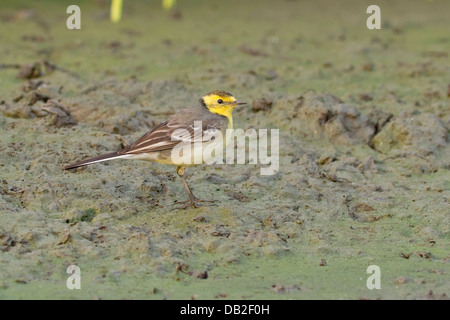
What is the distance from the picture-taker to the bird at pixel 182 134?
17.5 ft

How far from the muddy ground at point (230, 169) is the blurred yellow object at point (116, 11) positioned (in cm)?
21

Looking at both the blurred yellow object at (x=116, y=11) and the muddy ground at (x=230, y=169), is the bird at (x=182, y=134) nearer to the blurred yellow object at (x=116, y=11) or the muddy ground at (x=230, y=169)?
the muddy ground at (x=230, y=169)

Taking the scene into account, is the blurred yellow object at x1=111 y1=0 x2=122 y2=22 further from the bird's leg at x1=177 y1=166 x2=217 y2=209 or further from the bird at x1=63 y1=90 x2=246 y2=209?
the bird's leg at x1=177 y1=166 x2=217 y2=209

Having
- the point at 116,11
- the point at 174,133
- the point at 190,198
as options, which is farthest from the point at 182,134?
the point at 116,11

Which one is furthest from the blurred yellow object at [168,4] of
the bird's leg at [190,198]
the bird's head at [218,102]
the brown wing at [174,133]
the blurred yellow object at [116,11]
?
the bird's leg at [190,198]

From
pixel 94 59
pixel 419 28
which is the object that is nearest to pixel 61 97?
pixel 94 59

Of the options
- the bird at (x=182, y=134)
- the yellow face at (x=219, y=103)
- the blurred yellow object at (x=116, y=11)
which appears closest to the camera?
the bird at (x=182, y=134)

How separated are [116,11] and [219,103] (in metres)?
5.27

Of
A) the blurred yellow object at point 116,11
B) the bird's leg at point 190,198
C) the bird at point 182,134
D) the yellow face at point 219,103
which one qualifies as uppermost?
the blurred yellow object at point 116,11

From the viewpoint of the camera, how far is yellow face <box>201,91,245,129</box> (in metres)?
5.82

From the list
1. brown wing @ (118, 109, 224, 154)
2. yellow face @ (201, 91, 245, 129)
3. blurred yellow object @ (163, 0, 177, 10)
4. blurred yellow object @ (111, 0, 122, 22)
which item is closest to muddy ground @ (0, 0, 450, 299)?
blurred yellow object @ (111, 0, 122, 22)

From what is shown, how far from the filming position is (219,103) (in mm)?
5832

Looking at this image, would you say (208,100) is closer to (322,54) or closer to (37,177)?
(37,177)

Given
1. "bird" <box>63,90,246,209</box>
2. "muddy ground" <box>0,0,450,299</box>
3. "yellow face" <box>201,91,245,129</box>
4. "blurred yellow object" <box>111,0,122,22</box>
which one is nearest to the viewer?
"muddy ground" <box>0,0,450,299</box>
